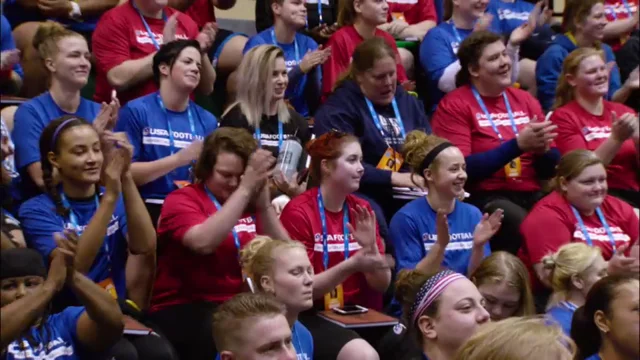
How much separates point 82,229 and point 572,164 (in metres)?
2.63

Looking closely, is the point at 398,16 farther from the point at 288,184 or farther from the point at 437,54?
the point at 288,184

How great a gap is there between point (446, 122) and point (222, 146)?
1.87 m

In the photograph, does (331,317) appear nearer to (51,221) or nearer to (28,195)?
(51,221)

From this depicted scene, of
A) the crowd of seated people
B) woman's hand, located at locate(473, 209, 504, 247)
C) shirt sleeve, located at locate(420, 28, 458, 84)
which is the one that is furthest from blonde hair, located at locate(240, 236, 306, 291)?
shirt sleeve, located at locate(420, 28, 458, 84)

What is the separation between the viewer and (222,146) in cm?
472

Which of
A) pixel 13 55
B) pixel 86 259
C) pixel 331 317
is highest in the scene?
pixel 13 55

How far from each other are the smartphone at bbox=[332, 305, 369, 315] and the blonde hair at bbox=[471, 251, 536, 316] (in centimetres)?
56

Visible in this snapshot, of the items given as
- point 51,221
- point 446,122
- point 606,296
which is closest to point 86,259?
point 51,221

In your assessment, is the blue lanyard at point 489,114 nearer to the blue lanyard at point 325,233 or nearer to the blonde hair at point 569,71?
the blonde hair at point 569,71

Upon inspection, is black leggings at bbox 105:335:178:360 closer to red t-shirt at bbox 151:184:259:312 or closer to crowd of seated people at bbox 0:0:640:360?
crowd of seated people at bbox 0:0:640:360

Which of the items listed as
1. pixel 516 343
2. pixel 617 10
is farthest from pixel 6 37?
pixel 617 10

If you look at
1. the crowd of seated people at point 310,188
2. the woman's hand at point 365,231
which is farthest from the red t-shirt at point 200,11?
the woman's hand at point 365,231

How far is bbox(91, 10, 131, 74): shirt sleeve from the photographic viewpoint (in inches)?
234

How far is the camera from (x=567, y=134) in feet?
21.5
